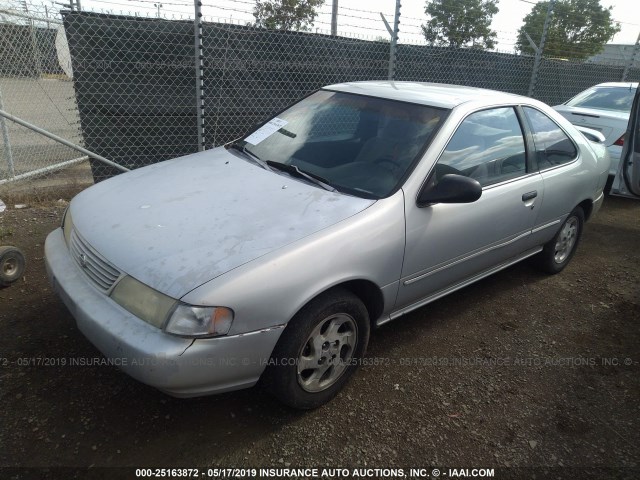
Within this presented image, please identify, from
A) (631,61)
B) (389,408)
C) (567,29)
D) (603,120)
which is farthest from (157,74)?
(567,29)

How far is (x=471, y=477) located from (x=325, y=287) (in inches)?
44.8

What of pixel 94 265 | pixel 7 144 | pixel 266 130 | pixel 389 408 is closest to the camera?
pixel 94 265

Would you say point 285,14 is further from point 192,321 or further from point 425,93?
point 192,321

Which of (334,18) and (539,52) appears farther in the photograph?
(539,52)

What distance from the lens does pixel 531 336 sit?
3.30 metres

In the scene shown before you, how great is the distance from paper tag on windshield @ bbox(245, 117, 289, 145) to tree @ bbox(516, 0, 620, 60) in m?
6.53

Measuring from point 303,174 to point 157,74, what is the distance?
334cm

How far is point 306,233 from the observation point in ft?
7.29

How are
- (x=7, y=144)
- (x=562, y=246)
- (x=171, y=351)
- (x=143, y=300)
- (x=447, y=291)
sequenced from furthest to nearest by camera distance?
(x=7, y=144) < (x=562, y=246) < (x=447, y=291) < (x=143, y=300) < (x=171, y=351)

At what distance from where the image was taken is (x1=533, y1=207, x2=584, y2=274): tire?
4051mm

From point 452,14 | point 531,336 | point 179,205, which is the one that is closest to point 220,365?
point 179,205

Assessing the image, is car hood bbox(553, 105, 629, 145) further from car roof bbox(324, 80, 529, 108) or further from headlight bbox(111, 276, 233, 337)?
headlight bbox(111, 276, 233, 337)

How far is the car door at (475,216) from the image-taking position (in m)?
2.67

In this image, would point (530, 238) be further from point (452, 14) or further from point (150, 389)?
point (452, 14)
